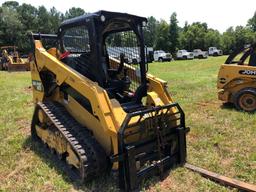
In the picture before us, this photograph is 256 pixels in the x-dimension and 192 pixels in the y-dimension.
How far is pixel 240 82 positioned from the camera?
8.16 metres

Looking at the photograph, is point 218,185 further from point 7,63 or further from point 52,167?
point 7,63

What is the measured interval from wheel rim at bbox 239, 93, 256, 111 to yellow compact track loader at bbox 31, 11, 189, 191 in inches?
144

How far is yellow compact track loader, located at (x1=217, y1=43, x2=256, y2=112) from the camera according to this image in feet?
26.0

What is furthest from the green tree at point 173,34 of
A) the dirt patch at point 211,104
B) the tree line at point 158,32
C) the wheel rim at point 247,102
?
the wheel rim at point 247,102

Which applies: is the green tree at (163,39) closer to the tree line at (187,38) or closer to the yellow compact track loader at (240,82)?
the tree line at (187,38)

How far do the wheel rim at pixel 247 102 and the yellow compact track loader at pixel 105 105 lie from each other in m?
3.66

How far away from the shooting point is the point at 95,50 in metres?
4.48

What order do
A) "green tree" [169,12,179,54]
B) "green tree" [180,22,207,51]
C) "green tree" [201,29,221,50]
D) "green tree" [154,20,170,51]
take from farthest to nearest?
"green tree" [201,29,221,50], "green tree" [180,22,207,51], "green tree" [169,12,179,54], "green tree" [154,20,170,51]

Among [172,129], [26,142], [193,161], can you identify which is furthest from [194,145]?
[26,142]

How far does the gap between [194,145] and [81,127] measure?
210 cm

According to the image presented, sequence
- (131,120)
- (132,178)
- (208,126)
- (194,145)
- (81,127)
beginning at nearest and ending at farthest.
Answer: (132,178)
(131,120)
(81,127)
(194,145)
(208,126)

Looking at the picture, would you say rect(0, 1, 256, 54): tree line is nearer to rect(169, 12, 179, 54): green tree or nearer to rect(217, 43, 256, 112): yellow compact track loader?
rect(169, 12, 179, 54): green tree

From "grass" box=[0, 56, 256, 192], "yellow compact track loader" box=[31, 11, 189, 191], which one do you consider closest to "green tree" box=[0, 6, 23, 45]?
"grass" box=[0, 56, 256, 192]

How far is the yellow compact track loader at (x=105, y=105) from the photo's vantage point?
13.8ft
